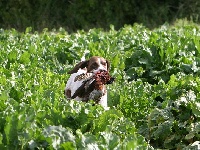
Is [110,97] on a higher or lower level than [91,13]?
lower

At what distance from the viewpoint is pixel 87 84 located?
20.0 ft

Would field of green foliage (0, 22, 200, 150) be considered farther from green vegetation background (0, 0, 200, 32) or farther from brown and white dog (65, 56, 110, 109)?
green vegetation background (0, 0, 200, 32)

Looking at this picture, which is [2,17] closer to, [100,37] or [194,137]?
[100,37]

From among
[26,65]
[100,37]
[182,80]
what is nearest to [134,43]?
[100,37]

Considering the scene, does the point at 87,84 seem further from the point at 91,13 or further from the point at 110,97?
the point at 91,13

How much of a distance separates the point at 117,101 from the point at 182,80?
933 mm

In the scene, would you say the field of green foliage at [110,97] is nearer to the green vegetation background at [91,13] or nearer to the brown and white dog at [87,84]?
the brown and white dog at [87,84]

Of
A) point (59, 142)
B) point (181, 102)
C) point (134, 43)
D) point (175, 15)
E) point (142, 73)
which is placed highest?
point (175, 15)

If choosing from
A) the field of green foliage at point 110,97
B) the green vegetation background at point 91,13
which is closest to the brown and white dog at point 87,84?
the field of green foliage at point 110,97

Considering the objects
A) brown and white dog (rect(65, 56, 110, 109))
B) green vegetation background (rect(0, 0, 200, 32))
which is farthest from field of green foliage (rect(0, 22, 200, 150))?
green vegetation background (rect(0, 0, 200, 32))

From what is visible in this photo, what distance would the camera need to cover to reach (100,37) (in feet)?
39.3

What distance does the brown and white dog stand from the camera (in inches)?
241

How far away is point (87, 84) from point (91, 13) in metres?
18.8

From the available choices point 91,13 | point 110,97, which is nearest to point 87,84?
point 110,97
